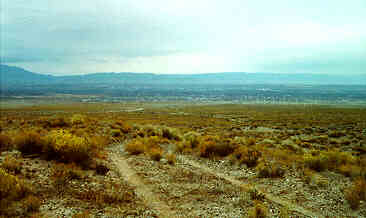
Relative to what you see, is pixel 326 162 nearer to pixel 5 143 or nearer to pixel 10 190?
pixel 10 190

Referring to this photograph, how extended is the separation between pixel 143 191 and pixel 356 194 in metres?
6.92

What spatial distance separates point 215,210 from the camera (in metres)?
6.92

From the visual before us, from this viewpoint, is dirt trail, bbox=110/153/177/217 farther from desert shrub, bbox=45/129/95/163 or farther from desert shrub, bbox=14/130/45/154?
desert shrub, bbox=14/130/45/154

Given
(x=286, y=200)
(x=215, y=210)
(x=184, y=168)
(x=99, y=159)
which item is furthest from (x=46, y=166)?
(x=286, y=200)

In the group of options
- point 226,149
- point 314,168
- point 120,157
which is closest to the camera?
point 314,168

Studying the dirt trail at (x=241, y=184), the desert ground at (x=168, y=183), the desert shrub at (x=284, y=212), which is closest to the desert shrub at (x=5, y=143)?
the desert ground at (x=168, y=183)

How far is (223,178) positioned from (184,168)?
2.00 metres

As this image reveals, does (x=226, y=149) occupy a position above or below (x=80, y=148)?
below

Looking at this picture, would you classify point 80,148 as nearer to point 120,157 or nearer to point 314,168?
point 120,157

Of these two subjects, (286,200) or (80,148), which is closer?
(286,200)

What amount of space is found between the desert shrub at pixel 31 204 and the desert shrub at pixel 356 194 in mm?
8984

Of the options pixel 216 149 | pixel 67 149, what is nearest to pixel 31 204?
pixel 67 149

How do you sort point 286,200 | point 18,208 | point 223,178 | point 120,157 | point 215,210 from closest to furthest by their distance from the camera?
point 18,208
point 215,210
point 286,200
point 223,178
point 120,157

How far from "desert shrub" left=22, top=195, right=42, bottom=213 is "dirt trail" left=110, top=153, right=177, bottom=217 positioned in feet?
9.29
